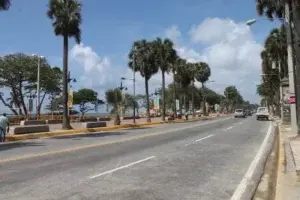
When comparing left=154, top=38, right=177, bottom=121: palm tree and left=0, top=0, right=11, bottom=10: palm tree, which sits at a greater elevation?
left=154, top=38, right=177, bottom=121: palm tree

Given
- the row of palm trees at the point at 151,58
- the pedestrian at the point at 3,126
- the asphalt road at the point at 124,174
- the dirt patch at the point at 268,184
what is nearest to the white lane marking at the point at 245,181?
the asphalt road at the point at 124,174

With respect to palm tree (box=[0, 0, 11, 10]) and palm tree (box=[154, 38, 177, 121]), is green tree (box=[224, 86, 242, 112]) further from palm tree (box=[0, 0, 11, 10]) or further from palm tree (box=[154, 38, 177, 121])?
palm tree (box=[0, 0, 11, 10])

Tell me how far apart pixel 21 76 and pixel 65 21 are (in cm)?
4091

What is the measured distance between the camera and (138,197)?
9180 mm

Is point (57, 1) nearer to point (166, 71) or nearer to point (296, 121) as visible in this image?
point (296, 121)

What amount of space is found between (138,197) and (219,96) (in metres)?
193

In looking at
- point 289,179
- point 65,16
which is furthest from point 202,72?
point 289,179

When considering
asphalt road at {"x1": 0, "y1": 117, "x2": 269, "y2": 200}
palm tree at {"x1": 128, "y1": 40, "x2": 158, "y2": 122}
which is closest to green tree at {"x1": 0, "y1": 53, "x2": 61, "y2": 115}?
palm tree at {"x1": 128, "y1": 40, "x2": 158, "y2": 122}

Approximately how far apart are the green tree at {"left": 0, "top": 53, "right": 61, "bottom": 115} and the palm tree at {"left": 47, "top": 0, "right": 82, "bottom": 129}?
35.0m

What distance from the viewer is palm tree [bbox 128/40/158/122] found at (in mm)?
62062

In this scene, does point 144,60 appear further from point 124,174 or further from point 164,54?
point 124,174

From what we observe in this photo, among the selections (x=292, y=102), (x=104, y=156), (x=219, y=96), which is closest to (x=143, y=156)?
(x=104, y=156)

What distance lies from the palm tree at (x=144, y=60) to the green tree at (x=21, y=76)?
57.1 ft

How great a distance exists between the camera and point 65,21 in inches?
1426
